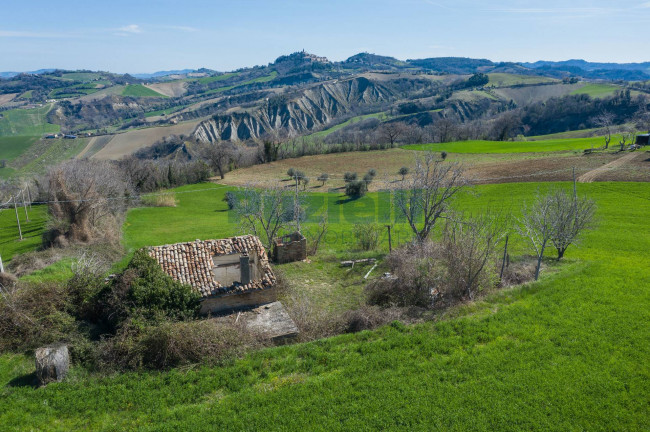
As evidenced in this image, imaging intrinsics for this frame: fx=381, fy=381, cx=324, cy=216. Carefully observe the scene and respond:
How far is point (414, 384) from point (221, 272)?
1016 centimetres

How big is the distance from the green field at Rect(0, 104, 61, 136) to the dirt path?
478ft

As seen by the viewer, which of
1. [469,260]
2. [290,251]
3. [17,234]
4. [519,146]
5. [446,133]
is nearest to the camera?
[469,260]

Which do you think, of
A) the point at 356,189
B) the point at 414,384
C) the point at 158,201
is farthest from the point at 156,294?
the point at 158,201

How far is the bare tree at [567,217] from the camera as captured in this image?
1777cm

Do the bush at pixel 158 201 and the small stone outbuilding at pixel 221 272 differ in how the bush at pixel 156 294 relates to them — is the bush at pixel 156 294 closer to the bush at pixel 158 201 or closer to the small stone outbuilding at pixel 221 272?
the small stone outbuilding at pixel 221 272

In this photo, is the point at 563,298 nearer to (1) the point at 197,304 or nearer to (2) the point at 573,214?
(2) the point at 573,214

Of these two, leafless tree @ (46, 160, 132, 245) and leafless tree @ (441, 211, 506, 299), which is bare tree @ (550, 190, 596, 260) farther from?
leafless tree @ (46, 160, 132, 245)

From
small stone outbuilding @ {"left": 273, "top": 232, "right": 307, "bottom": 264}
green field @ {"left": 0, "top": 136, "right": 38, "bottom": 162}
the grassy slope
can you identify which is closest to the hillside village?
the grassy slope

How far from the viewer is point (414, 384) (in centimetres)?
955

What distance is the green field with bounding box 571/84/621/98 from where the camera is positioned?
129500 millimetres

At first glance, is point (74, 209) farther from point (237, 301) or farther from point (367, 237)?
point (367, 237)

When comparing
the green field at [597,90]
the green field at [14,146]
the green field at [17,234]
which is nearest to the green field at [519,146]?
the green field at [17,234]

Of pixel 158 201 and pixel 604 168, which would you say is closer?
pixel 604 168

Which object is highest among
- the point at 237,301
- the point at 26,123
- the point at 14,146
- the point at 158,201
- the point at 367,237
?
the point at 26,123
